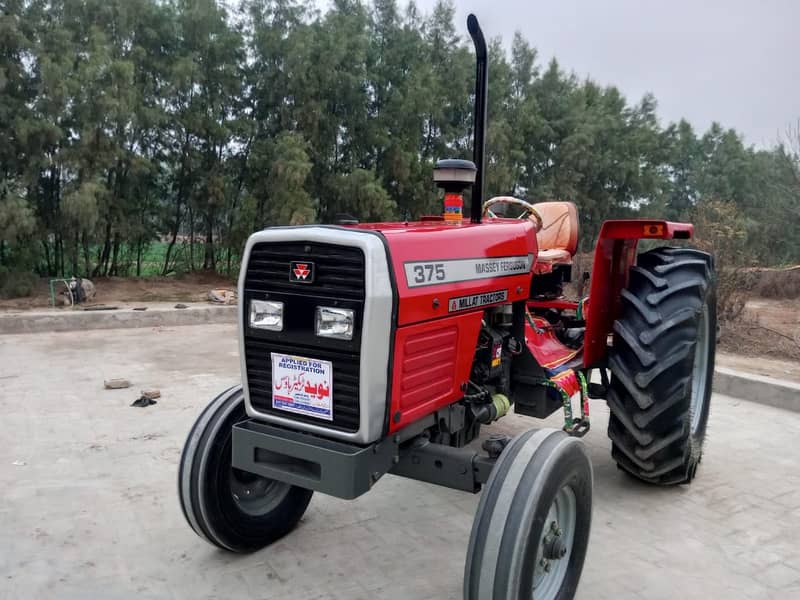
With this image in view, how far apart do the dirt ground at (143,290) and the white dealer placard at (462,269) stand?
838 centimetres

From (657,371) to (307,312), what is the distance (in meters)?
1.82

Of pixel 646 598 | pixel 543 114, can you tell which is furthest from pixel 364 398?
pixel 543 114

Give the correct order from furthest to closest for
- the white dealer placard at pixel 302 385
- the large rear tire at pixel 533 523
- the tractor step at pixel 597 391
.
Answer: the tractor step at pixel 597 391 < the white dealer placard at pixel 302 385 < the large rear tire at pixel 533 523

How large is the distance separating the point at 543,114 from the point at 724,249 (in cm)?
1251

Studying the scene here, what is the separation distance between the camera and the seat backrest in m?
4.18

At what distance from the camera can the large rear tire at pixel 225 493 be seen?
8.52ft

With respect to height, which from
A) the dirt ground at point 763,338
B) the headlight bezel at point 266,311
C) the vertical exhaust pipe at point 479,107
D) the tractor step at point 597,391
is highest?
the vertical exhaust pipe at point 479,107

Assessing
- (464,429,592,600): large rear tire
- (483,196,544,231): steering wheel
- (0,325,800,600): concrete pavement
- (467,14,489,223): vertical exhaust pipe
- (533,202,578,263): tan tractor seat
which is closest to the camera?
(464,429,592,600): large rear tire

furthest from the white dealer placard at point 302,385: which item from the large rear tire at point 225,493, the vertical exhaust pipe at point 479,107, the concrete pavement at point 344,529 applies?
the vertical exhaust pipe at point 479,107

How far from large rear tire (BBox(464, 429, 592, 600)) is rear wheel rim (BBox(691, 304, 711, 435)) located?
6.23 ft

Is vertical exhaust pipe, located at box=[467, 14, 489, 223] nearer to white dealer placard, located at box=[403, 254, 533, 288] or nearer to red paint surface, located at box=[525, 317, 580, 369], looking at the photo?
white dealer placard, located at box=[403, 254, 533, 288]

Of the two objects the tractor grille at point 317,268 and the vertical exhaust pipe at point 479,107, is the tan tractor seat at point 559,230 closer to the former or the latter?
the vertical exhaust pipe at point 479,107

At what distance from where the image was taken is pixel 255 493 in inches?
112

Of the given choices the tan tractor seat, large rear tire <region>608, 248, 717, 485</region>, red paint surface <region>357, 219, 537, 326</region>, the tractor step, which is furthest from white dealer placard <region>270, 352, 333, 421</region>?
the tan tractor seat
